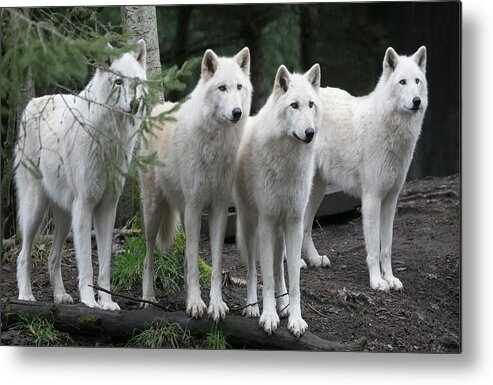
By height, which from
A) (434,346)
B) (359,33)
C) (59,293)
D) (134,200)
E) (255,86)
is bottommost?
(434,346)

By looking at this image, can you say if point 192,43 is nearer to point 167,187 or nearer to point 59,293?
point 167,187

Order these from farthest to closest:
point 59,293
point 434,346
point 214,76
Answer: point 59,293, point 434,346, point 214,76

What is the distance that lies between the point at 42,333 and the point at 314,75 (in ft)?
7.00

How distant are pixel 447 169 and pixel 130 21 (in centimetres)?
212

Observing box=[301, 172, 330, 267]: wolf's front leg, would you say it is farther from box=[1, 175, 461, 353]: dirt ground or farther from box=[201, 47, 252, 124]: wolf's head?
box=[201, 47, 252, 124]: wolf's head

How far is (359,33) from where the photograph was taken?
476cm

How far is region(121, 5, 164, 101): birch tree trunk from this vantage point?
4754 mm

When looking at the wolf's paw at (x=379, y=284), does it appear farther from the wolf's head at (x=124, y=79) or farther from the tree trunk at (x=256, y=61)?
the wolf's head at (x=124, y=79)

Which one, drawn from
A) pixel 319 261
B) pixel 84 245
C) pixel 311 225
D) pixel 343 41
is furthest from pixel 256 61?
pixel 84 245

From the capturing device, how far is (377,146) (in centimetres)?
511

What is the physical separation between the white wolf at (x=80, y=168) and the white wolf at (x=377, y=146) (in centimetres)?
154

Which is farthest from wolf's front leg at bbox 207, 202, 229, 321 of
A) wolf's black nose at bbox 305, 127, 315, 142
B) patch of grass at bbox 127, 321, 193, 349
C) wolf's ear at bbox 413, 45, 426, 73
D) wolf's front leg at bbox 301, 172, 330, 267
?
wolf's ear at bbox 413, 45, 426, 73

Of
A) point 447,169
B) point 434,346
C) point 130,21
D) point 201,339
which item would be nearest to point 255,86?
point 130,21

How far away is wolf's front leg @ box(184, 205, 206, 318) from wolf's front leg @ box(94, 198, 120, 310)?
456mm
